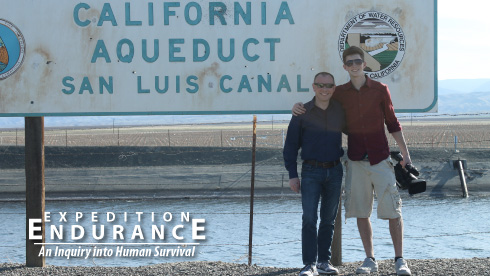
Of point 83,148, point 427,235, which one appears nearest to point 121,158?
point 83,148

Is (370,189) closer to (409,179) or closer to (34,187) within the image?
(409,179)

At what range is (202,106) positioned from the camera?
7820 millimetres

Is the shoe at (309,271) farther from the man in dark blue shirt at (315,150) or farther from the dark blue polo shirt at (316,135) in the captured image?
the dark blue polo shirt at (316,135)

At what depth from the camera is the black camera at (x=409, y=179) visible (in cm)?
651

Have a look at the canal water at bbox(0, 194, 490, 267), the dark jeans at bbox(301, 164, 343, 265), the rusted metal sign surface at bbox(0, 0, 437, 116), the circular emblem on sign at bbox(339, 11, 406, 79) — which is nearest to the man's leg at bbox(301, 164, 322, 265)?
the dark jeans at bbox(301, 164, 343, 265)

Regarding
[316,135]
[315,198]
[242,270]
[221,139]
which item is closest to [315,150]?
[316,135]

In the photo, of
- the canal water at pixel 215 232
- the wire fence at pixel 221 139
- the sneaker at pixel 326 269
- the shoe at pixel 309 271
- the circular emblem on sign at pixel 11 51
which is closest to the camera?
the shoe at pixel 309 271

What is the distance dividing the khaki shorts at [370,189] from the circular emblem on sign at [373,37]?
1.43m

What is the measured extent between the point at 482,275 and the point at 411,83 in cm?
223

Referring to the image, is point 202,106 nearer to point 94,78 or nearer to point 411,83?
point 94,78

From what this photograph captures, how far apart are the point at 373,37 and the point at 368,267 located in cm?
243

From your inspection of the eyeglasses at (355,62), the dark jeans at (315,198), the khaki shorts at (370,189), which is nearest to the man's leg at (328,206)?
the dark jeans at (315,198)

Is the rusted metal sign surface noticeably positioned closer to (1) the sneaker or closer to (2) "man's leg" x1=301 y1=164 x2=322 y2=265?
(2) "man's leg" x1=301 y1=164 x2=322 y2=265

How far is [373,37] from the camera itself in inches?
301
